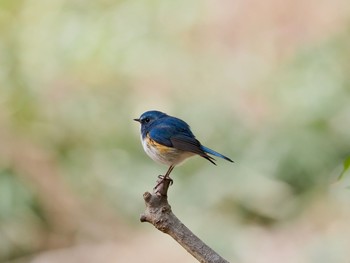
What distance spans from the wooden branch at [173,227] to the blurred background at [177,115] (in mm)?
3072

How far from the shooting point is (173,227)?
172 centimetres

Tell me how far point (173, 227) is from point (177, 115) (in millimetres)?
3909

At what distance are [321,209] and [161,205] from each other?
349 centimetres

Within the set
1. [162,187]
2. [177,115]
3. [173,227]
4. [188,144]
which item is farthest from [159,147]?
[177,115]

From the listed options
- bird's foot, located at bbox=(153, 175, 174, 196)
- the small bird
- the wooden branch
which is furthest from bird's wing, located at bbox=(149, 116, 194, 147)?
the wooden branch

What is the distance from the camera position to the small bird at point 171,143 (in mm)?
2291

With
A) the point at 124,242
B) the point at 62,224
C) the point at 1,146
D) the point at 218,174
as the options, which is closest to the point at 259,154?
the point at 218,174

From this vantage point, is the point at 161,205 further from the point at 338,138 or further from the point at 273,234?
the point at 338,138

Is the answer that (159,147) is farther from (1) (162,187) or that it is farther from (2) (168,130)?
(1) (162,187)

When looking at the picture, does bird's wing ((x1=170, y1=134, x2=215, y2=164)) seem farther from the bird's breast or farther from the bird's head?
the bird's head

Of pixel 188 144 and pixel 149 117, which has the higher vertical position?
pixel 149 117

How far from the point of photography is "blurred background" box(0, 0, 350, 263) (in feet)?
17.1

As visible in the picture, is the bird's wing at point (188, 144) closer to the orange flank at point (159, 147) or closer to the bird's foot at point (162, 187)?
the orange flank at point (159, 147)

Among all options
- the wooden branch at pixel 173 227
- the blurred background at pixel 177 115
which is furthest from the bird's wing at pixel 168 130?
the blurred background at pixel 177 115
